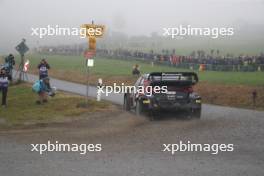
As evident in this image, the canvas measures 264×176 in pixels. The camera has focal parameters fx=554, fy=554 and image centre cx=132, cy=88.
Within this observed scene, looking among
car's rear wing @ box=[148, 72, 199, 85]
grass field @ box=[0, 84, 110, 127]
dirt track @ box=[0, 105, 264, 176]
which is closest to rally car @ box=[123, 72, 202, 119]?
car's rear wing @ box=[148, 72, 199, 85]

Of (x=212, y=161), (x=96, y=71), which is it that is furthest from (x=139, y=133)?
(x=96, y=71)

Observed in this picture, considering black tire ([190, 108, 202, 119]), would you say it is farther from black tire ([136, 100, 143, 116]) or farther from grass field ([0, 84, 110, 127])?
grass field ([0, 84, 110, 127])

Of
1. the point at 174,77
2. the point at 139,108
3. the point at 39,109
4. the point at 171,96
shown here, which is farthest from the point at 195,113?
the point at 39,109

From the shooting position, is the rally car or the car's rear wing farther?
the car's rear wing

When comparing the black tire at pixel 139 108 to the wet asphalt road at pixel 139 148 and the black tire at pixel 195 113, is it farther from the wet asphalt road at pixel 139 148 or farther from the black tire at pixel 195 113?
the black tire at pixel 195 113

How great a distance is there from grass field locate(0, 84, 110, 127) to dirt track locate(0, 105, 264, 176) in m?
1.08

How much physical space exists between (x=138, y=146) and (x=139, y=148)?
0.93 ft

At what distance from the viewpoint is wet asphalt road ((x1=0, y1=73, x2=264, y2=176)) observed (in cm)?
1039

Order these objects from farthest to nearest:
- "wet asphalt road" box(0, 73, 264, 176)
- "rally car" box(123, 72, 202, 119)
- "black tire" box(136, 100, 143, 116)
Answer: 1. "black tire" box(136, 100, 143, 116)
2. "rally car" box(123, 72, 202, 119)
3. "wet asphalt road" box(0, 73, 264, 176)

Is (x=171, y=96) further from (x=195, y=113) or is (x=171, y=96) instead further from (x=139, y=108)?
(x=139, y=108)

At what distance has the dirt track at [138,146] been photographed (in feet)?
34.2

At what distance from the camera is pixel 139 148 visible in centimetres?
1287

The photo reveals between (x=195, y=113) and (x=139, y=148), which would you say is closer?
(x=139, y=148)

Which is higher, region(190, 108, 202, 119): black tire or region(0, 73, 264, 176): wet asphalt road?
region(190, 108, 202, 119): black tire
